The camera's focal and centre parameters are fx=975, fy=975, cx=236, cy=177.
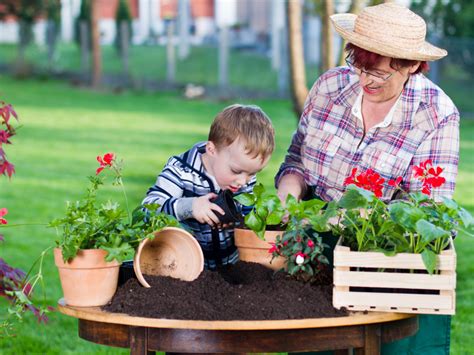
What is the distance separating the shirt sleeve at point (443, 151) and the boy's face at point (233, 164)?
2.00 feet

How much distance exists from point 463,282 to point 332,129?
3.26m

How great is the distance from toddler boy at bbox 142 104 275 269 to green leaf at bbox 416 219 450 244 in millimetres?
723

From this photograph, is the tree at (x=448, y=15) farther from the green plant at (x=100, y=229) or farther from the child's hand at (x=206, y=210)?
the green plant at (x=100, y=229)

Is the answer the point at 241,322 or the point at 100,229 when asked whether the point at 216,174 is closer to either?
the point at 100,229

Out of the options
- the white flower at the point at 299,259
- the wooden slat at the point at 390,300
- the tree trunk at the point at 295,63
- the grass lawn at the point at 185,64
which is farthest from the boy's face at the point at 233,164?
the grass lawn at the point at 185,64

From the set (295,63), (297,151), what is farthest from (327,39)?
(297,151)

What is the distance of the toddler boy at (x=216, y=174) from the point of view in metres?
3.27

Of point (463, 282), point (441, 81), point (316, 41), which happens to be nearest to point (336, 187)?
point (463, 282)

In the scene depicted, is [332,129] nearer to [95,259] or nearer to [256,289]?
[256,289]

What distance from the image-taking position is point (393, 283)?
2816 mm

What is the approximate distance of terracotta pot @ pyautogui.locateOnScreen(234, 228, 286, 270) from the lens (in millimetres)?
3154

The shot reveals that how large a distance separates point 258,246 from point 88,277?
593 mm

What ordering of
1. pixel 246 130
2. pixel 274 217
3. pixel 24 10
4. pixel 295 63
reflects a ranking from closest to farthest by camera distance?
pixel 274 217 → pixel 246 130 → pixel 295 63 → pixel 24 10

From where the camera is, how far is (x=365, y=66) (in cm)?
339
